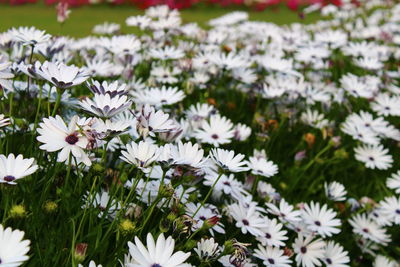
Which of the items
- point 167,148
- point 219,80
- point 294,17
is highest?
point 167,148

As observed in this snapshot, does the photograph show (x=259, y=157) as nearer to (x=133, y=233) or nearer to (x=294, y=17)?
(x=133, y=233)

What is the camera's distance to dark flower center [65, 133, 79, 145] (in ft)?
4.25

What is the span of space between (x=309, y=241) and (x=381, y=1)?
619 cm

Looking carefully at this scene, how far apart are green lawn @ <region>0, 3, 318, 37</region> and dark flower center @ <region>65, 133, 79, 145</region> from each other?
453 cm

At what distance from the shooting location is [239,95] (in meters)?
3.20

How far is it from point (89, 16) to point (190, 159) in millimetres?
5987

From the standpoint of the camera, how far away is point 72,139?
4.27ft

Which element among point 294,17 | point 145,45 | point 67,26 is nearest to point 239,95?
point 145,45

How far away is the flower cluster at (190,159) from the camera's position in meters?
1.38

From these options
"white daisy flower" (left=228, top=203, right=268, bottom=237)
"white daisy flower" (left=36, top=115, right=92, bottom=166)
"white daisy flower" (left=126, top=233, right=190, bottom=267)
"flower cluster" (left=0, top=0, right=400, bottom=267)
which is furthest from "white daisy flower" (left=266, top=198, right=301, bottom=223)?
"white daisy flower" (left=36, top=115, right=92, bottom=166)

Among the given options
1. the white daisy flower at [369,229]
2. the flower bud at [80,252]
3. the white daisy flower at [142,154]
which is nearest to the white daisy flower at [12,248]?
the flower bud at [80,252]

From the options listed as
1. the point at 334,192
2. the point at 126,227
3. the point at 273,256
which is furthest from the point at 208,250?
the point at 334,192

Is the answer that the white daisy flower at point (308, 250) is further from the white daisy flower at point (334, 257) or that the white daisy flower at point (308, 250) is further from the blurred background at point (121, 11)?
the blurred background at point (121, 11)

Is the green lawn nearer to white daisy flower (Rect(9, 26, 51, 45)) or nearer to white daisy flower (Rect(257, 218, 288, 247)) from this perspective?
white daisy flower (Rect(9, 26, 51, 45))
